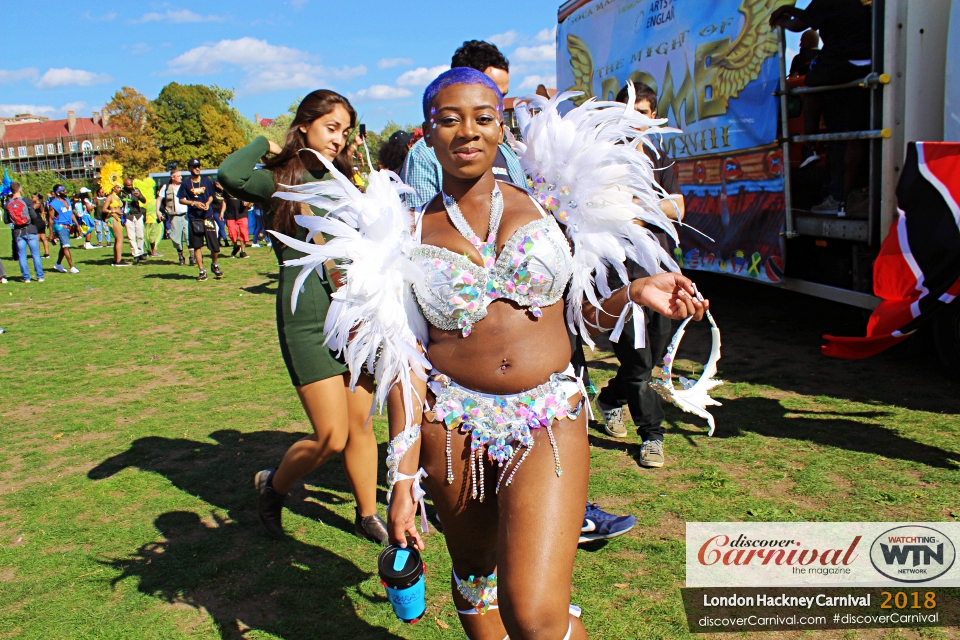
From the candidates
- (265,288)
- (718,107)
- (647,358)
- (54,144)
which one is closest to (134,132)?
(265,288)

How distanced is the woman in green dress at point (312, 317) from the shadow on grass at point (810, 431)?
176cm

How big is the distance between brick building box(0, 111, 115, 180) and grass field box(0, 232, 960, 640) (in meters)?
105

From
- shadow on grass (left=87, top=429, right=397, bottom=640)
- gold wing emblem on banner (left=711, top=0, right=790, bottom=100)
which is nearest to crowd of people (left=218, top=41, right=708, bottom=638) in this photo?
shadow on grass (left=87, top=429, right=397, bottom=640)

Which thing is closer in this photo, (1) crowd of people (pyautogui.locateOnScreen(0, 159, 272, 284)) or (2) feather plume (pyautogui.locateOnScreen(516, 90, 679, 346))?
(2) feather plume (pyautogui.locateOnScreen(516, 90, 679, 346))

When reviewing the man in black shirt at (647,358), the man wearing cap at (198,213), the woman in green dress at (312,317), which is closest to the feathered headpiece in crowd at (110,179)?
the man wearing cap at (198,213)

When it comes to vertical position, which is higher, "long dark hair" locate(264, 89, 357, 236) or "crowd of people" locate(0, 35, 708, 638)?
"long dark hair" locate(264, 89, 357, 236)

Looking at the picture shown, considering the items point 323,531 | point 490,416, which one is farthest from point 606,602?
point 323,531

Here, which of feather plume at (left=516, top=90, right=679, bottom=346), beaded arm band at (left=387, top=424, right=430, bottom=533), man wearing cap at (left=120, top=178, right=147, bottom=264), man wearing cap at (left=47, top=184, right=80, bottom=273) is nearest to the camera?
beaded arm band at (left=387, top=424, right=430, bottom=533)

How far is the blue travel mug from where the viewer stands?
197cm

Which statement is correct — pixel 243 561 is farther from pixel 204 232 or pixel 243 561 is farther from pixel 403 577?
pixel 204 232

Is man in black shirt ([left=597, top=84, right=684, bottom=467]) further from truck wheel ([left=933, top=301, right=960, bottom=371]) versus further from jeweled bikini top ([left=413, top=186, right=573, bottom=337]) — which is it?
truck wheel ([left=933, top=301, right=960, bottom=371])

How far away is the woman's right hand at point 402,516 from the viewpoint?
2016 millimetres

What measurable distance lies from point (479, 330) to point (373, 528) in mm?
2004

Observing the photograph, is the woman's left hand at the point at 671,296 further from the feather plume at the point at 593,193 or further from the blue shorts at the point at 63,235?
the blue shorts at the point at 63,235
